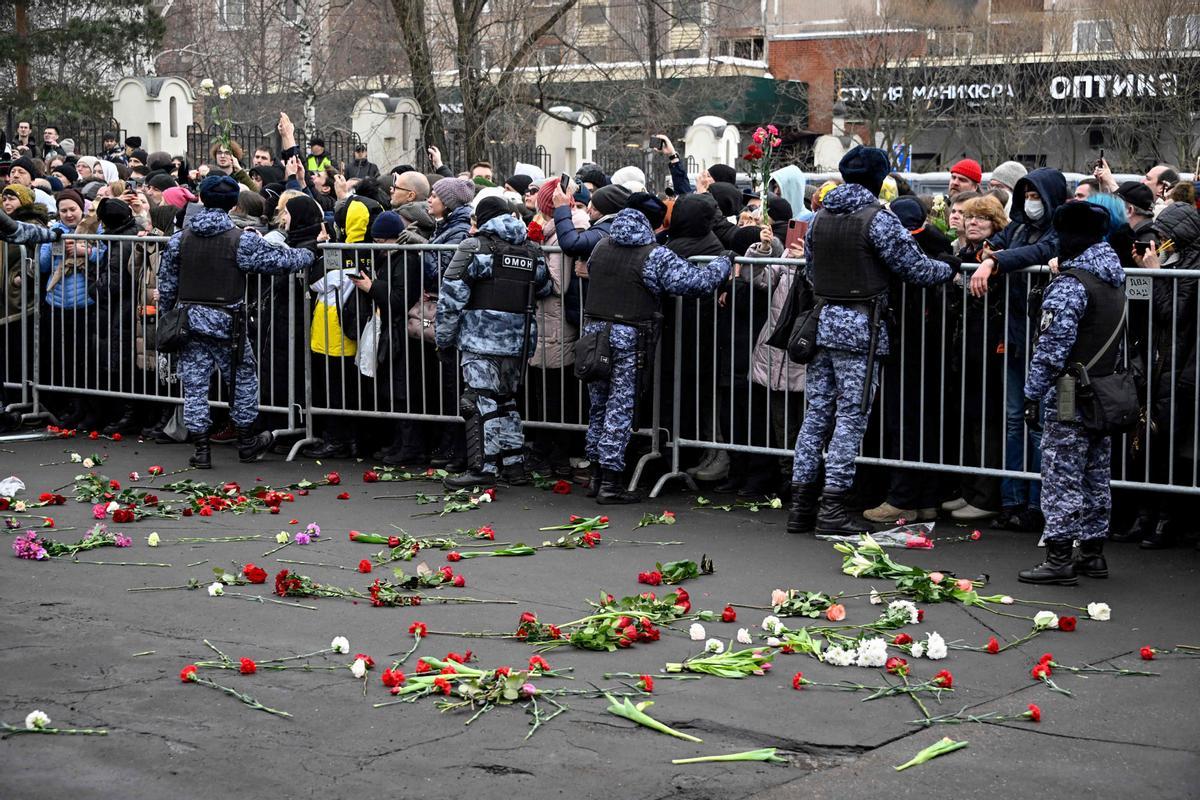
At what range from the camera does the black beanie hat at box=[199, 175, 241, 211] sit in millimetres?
11750

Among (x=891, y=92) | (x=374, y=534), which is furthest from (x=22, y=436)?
(x=891, y=92)

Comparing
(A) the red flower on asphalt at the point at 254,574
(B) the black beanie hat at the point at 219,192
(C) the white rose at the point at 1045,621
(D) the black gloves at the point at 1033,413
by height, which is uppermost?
(B) the black beanie hat at the point at 219,192

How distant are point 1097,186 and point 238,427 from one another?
21.8 ft

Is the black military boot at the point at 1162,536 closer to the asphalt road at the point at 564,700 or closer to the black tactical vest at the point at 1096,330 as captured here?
the asphalt road at the point at 564,700

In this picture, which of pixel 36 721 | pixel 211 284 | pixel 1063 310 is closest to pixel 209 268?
pixel 211 284

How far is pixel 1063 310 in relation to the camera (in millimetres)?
8039

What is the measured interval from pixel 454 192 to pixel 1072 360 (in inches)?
213

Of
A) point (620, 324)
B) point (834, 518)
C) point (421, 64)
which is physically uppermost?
point (421, 64)

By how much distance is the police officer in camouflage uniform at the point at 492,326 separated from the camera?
35.8 feet

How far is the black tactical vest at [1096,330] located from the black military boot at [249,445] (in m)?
6.63

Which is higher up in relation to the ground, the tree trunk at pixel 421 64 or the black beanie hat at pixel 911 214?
the tree trunk at pixel 421 64

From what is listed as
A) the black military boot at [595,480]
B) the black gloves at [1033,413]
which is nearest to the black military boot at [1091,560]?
the black gloves at [1033,413]

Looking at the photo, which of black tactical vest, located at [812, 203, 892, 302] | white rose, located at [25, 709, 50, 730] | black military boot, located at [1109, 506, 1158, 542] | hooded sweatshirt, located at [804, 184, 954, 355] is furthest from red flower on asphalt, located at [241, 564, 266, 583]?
black military boot, located at [1109, 506, 1158, 542]

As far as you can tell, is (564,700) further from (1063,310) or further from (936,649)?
(1063,310)
